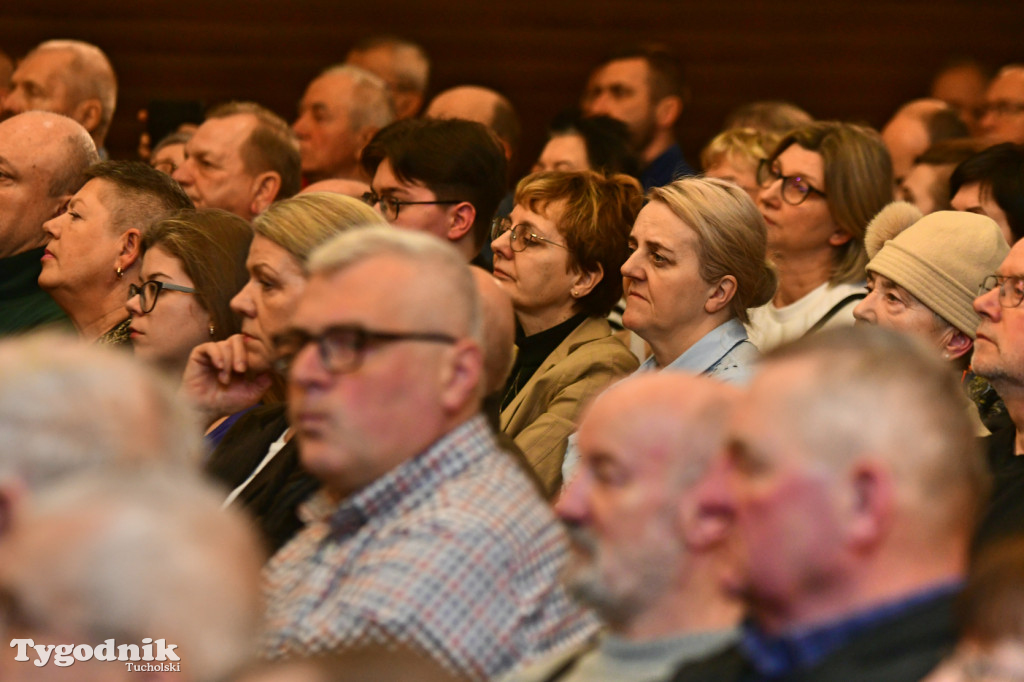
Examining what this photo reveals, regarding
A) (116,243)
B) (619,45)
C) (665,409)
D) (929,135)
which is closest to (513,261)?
(116,243)

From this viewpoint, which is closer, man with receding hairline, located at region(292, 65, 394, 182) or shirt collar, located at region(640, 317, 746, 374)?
shirt collar, located at region(640, 317, 746, 374)

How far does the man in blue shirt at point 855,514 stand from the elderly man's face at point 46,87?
4.48 meters

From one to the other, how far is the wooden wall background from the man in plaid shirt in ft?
17.4

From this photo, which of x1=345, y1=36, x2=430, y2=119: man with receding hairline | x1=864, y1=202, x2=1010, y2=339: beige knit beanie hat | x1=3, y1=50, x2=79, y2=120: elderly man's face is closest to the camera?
x1=864, y1=202, x2=1010, y2=339: beige knit beanie hat

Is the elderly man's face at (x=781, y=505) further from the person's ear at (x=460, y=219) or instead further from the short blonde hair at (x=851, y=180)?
the short blonde hair at (x=851, y=180)

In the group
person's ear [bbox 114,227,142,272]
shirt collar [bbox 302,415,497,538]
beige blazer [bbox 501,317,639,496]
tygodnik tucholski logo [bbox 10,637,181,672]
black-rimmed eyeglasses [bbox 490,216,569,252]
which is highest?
tygodnik tucholski logo [bbox 10,637,181,672]

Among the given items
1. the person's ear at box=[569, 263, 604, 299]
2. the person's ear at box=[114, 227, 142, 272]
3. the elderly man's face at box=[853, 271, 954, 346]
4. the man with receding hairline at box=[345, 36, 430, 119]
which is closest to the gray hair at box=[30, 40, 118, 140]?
the man with receding hairline at box=[345, 36, 430, 119]

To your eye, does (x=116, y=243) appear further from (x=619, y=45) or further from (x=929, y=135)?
(x=619, y=45)

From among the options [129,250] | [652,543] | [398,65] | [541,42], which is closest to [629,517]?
[652,543]

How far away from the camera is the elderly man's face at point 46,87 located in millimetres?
5453

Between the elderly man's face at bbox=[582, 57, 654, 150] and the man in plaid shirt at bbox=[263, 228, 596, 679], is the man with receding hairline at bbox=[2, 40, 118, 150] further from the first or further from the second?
the man in plaid shirt at bbox=[263, 228, 596, 679]

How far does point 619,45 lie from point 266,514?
516cm

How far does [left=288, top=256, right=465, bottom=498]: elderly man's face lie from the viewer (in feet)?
6.61

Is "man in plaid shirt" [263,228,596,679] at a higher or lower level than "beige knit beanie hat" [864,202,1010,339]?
higher
